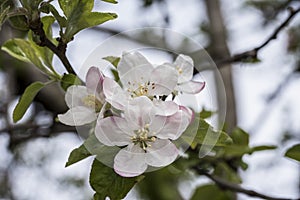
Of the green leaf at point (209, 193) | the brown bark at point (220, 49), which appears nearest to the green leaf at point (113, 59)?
the green leaf at point (209, 193)

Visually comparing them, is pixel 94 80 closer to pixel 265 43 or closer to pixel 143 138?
pixel 143 138

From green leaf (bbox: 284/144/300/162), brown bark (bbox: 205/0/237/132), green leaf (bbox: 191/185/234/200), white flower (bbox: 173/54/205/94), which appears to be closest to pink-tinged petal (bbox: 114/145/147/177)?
white flower (bbox: 173/54/205/94)

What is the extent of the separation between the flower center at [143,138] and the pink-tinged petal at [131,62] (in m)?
0.08

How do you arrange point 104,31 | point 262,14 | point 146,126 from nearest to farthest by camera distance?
1. point 146,126
2. point 104,31
3. point 262,14

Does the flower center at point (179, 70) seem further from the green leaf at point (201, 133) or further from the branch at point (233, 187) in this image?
the branch at point (233, 187)

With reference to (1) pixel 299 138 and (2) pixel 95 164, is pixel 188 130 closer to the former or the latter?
(2) pixel 95 164

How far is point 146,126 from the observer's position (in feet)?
1.62

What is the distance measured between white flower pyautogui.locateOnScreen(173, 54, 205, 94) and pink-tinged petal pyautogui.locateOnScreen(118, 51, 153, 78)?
4 cm

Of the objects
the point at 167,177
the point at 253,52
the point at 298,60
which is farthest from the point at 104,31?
the point at 253,52

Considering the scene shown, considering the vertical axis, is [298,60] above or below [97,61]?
below

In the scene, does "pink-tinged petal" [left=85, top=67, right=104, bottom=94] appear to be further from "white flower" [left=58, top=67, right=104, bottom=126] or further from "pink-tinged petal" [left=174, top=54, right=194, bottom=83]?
"pink-tinged petal" [left=174, top=54, right=194, bottom=83]

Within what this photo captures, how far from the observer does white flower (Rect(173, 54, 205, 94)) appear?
0.58 meters

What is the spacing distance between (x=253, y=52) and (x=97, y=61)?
0.39 metres

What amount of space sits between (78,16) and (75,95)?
0.09 m
